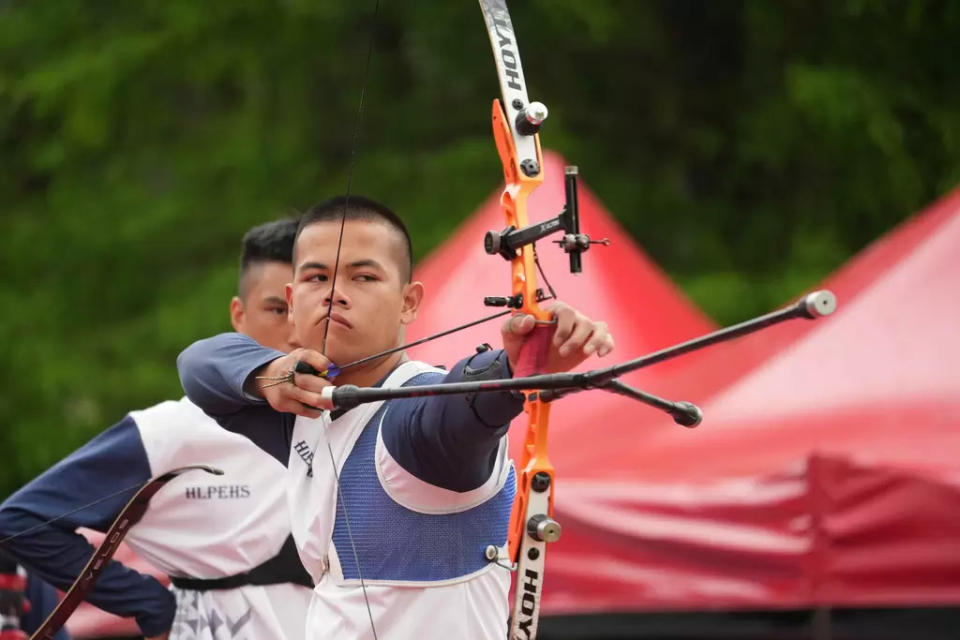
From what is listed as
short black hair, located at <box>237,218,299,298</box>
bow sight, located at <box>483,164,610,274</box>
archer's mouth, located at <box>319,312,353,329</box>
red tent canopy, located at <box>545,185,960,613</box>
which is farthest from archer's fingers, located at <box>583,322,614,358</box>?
red tent canopy, located at <box>545,185,960,613</box>

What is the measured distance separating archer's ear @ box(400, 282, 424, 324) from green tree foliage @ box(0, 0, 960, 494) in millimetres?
4617

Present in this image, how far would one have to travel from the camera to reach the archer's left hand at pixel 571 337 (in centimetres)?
175

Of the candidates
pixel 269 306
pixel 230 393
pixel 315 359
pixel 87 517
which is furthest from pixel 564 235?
pixel 87 517

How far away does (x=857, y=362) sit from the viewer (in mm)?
3793

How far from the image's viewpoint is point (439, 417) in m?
1.92

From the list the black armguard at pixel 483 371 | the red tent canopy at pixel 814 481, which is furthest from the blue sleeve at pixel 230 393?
the red tent canopy at pixel 814 481

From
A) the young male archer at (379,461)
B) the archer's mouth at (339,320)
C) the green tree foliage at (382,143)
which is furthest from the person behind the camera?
the green tree foliage at (382,143)

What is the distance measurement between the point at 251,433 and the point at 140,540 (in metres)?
0.78

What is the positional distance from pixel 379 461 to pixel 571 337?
1.49ft

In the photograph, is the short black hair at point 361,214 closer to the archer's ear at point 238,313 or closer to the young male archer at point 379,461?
the young male archer at point 379,461

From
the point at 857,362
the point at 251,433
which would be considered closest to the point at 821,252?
the point at 857,362

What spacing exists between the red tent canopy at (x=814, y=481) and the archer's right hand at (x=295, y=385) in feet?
5.21

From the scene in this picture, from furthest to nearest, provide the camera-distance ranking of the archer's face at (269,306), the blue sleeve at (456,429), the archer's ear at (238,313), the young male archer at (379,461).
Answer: the archer's ear at (238,313)
the archer's face at (269,306)
the young male archer at (379,461)
the blue sleeve at (456,429)

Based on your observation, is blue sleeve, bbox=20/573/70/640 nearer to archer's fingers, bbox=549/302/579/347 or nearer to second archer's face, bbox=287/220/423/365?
second archer's face, bbox=287/220/423/365
